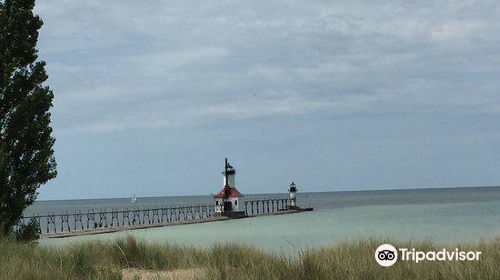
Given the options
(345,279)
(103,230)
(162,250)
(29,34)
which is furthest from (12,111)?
(103,230)

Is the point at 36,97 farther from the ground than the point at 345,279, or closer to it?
farther from the ground

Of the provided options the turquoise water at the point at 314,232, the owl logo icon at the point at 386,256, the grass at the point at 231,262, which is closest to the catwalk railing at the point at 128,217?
the turquoise water at the point at 314,232

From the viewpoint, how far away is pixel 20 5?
1973 centimetres

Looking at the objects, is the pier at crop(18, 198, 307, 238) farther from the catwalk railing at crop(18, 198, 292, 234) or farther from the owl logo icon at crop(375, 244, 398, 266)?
the owl logo icon at crop(375, 244, 398, 266)

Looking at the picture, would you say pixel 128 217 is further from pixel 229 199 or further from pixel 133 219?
pixel 229 199

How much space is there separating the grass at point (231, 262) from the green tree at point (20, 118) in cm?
331

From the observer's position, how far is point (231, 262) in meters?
14.0

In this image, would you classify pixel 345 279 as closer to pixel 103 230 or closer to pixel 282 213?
pixel 103 230

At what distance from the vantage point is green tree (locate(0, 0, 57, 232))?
18031 millimetres

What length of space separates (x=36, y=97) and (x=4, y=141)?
1.60 m

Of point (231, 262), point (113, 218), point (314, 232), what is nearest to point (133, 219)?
point (113, 218)

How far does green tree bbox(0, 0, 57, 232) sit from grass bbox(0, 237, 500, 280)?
331 centimetres

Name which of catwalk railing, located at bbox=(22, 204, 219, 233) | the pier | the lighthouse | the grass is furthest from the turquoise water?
the lighthouse

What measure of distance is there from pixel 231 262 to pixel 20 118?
27.7ft
